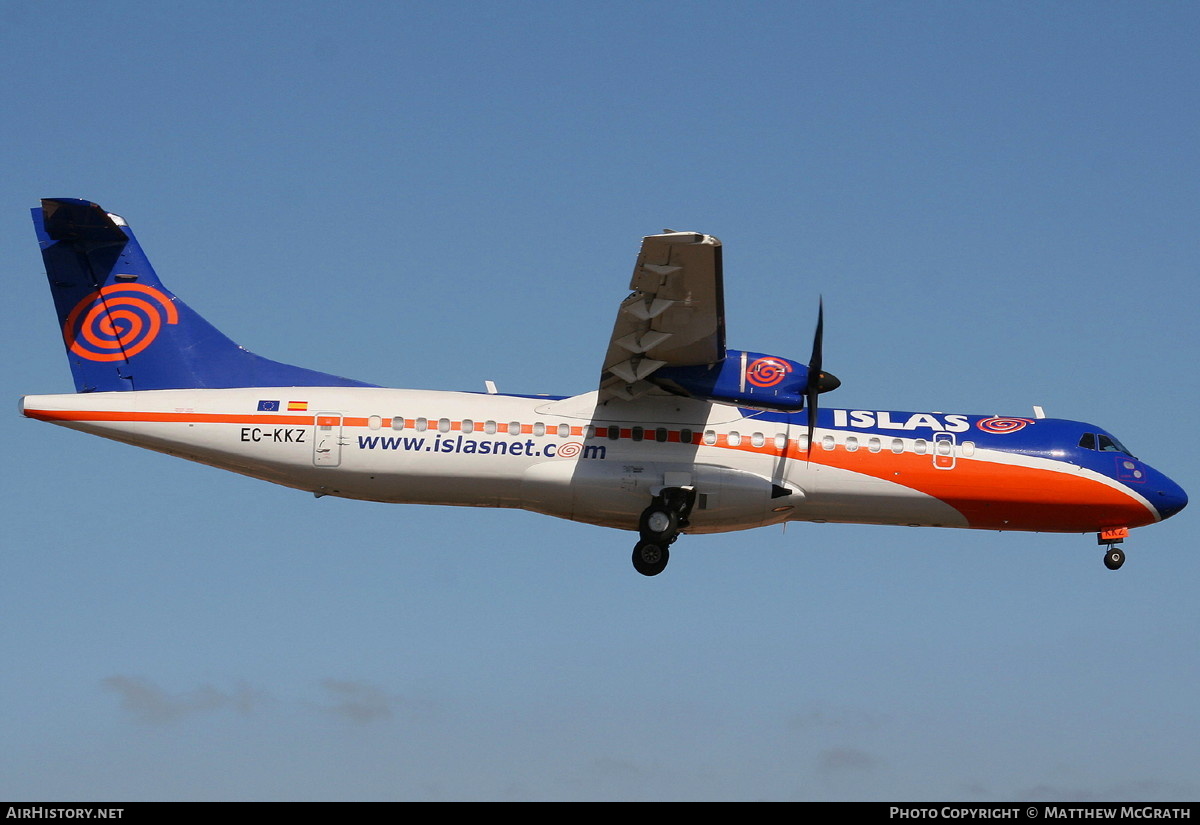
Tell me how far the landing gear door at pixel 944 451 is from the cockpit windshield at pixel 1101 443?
2.57m

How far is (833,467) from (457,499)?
21.6 feet

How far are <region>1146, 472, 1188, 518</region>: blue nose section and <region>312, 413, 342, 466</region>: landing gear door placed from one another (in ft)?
47.7

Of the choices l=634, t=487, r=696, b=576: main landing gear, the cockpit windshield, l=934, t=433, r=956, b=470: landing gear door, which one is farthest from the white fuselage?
the cockpit windshield

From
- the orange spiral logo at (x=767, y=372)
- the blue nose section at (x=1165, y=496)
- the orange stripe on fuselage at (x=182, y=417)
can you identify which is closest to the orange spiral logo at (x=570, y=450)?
the orange spiral logo at (x=767, y=372)

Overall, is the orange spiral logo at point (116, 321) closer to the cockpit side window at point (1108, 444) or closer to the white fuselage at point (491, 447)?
the white fuselage at point (491, 447)

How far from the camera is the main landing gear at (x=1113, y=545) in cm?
2497

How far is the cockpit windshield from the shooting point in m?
24.9

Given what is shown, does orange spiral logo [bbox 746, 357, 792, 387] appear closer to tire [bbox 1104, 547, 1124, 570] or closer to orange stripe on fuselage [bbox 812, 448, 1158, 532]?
orange stripe on fuselage [bbox 812, 448, 1158, 532]

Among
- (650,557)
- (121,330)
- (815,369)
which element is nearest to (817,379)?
(815,369)

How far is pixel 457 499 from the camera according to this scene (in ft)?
77.8

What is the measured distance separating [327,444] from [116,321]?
472cm
